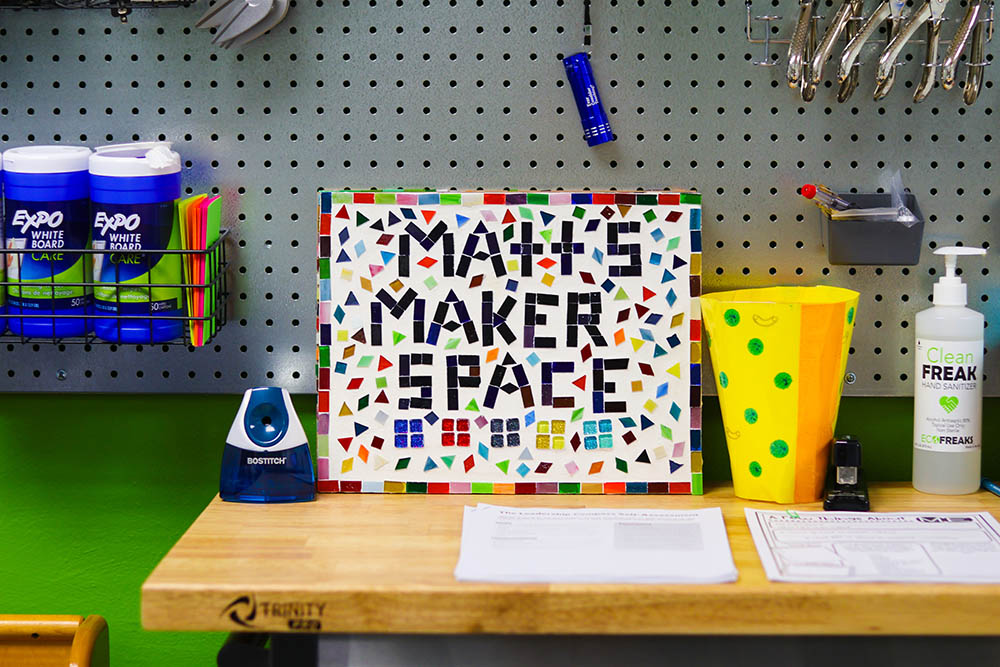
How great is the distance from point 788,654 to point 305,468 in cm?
63

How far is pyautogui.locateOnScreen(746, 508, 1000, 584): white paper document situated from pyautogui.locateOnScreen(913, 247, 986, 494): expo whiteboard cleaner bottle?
96 mm

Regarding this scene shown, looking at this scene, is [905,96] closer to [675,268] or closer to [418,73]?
[675,268]

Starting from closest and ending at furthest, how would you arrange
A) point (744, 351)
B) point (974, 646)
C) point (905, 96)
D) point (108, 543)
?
point (974, 646), point (744, 351), point (905, 96), point (108, 543)

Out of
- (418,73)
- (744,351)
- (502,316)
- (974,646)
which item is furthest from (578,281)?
(974,646)

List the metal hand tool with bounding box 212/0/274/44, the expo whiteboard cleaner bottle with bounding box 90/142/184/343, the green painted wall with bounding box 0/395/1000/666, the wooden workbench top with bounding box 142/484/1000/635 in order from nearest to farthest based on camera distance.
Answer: the wooden workbench top with bounding box 142/484/1000/635
the expo whiteboard cleaner bottle with bounding box 90/142/184/343
the metal hand tool with bounding box 212/0/274/44
the green painted wall with bounding box 0/395/1000/666

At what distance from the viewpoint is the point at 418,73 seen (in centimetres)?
144

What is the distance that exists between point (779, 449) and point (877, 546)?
190 mm

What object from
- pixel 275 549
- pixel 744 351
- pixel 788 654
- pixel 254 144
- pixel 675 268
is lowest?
pixel 788 654

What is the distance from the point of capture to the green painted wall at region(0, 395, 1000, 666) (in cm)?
155

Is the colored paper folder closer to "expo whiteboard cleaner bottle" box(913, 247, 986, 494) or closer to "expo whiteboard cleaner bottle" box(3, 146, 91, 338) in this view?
"expo whiteboard cleaner bottle" box(3, 146, 91, 338)

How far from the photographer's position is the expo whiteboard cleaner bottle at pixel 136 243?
129 centimetres

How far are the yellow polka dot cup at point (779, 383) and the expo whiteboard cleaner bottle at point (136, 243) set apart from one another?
69 cm

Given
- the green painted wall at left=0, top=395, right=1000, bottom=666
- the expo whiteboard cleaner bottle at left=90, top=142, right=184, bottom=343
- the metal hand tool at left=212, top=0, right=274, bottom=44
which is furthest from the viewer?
the green painted wall at left=0, top=395, right=1000, bottom=666

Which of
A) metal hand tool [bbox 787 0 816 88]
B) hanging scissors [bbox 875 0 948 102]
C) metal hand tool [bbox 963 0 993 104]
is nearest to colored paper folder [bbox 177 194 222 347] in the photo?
metal hand tool [bbox 787 0 816 88]
